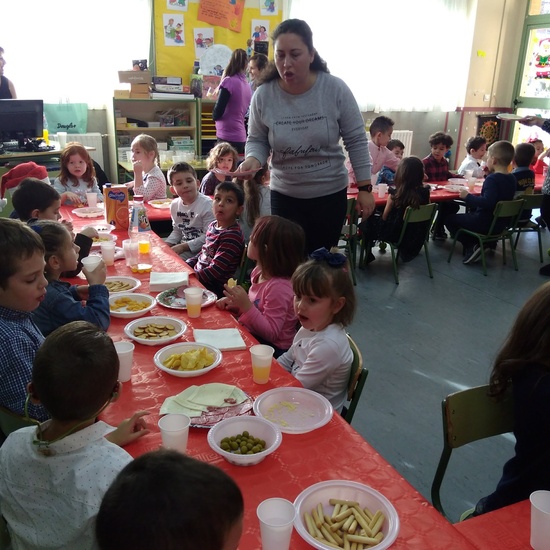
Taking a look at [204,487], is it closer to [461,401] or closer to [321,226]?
[461,401]

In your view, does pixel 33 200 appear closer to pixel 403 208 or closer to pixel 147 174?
pixel 147 174

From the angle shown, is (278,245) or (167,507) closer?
(167,507)

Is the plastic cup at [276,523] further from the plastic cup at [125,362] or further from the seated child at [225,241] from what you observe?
the seated child at [225,241]

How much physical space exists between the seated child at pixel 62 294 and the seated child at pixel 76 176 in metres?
2.13

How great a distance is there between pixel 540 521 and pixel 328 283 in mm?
1036

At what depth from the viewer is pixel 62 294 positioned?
2.01m

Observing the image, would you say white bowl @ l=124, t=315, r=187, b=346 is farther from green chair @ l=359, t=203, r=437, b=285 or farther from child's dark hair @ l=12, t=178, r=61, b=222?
green chair @ l=359, t=203, r=437, b=285

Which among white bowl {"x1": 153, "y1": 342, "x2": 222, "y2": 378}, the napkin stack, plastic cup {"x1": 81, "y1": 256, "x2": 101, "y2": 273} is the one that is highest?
plastic cup {"x1": 81, "y1": 256, "x2": 101, "y2": 273}

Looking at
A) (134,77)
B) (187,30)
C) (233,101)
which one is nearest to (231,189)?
(233,101)

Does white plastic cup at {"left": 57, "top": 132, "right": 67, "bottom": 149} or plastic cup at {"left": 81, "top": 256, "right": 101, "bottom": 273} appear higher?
white plastic cup at {"left": 57, "top": 132, "right": 67, "bottom": 149}

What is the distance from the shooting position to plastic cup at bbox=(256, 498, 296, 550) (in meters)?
0.98

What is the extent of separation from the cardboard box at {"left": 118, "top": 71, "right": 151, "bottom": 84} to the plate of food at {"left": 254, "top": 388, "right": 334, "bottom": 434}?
5.56m

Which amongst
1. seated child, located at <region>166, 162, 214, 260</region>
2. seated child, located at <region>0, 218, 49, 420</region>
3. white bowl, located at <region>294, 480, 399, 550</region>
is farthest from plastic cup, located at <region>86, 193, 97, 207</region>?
white bowl, located at <region>294, 480, 399, 550</region>

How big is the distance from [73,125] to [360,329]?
4.62 metres
